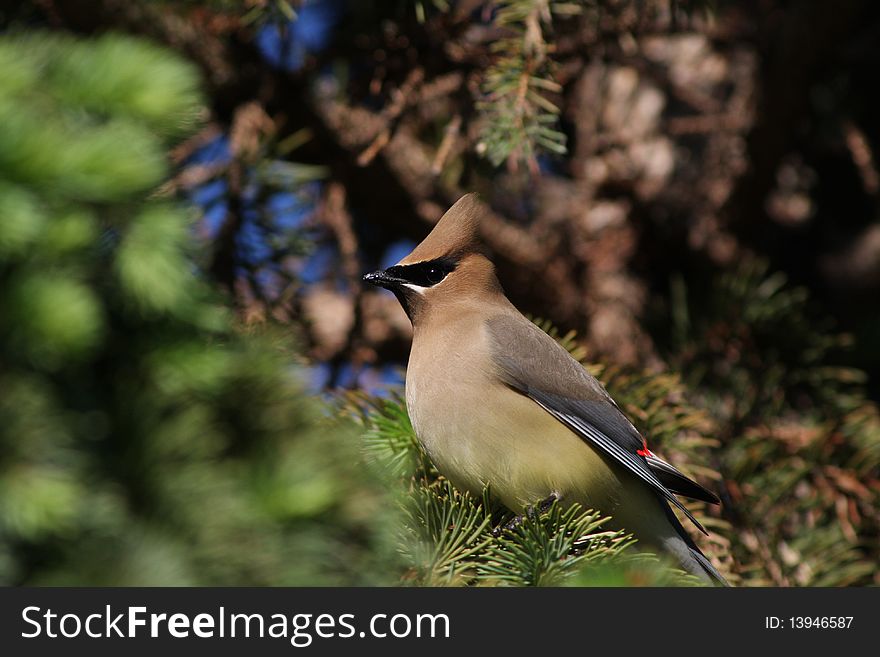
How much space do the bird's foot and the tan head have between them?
61 cm

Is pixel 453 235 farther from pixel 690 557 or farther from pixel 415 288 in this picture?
pixel 690 557

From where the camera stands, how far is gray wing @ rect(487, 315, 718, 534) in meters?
2.36

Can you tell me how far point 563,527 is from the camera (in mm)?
1938

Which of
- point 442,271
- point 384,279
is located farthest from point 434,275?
point 384,279

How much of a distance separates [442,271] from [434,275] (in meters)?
0.02

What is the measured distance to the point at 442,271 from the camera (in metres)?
2.70

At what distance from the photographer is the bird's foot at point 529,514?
6.73ft

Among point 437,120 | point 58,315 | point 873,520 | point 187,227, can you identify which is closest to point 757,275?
point 873,520

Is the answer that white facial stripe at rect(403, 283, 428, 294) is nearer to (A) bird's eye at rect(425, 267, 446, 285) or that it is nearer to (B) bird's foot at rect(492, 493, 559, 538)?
(A) bird's eye at rect(425, 267, 446, 285)
